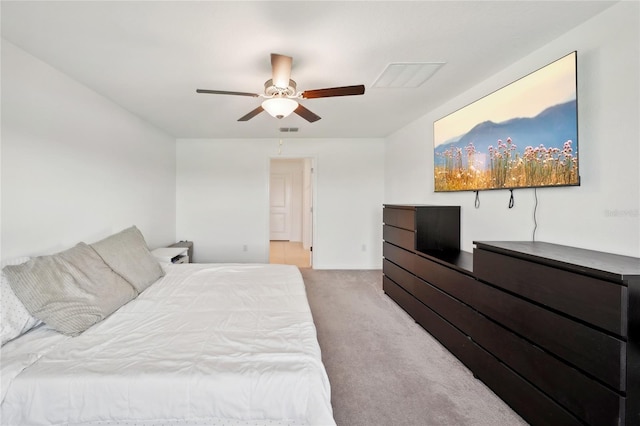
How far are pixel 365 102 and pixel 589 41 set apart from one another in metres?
1.77

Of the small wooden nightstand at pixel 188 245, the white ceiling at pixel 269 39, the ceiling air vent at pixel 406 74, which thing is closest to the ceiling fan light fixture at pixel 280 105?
the white ceiling at pixel 269 39

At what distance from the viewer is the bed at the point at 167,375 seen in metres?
1.07

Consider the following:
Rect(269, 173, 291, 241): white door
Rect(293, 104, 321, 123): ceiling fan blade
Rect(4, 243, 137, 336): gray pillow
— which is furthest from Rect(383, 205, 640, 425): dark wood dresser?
Rect(269, 173, 291, 241): white door

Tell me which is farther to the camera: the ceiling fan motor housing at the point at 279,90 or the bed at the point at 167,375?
the ceiling fan motor housing at the point at 279,90

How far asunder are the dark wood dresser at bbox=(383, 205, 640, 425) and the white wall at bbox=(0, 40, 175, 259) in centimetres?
328

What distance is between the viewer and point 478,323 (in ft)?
6.07

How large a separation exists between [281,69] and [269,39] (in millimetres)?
197

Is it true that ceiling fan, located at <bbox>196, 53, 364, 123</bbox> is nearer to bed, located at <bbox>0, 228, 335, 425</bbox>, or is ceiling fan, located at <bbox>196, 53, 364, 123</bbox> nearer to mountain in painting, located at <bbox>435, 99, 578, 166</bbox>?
mountain in painting, located at <bbox>435, 99, 578, 166</bbox>

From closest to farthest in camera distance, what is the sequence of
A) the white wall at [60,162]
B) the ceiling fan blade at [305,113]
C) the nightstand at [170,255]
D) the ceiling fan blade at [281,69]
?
the ceiling fan blade at [281,69] < the white wall at [60,162] < the ceiling fan blade at [305,113] < the nightstand at [170,255]

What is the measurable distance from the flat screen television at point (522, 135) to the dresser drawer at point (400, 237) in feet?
2.21

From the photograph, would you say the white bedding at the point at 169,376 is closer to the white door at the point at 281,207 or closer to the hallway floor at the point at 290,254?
the hallway floor at the point at 290,254

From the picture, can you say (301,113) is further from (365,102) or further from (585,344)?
(585,344)

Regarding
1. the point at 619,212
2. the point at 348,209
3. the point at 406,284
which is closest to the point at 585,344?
the point at 619,212

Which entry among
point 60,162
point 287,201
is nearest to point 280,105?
point 60,162
